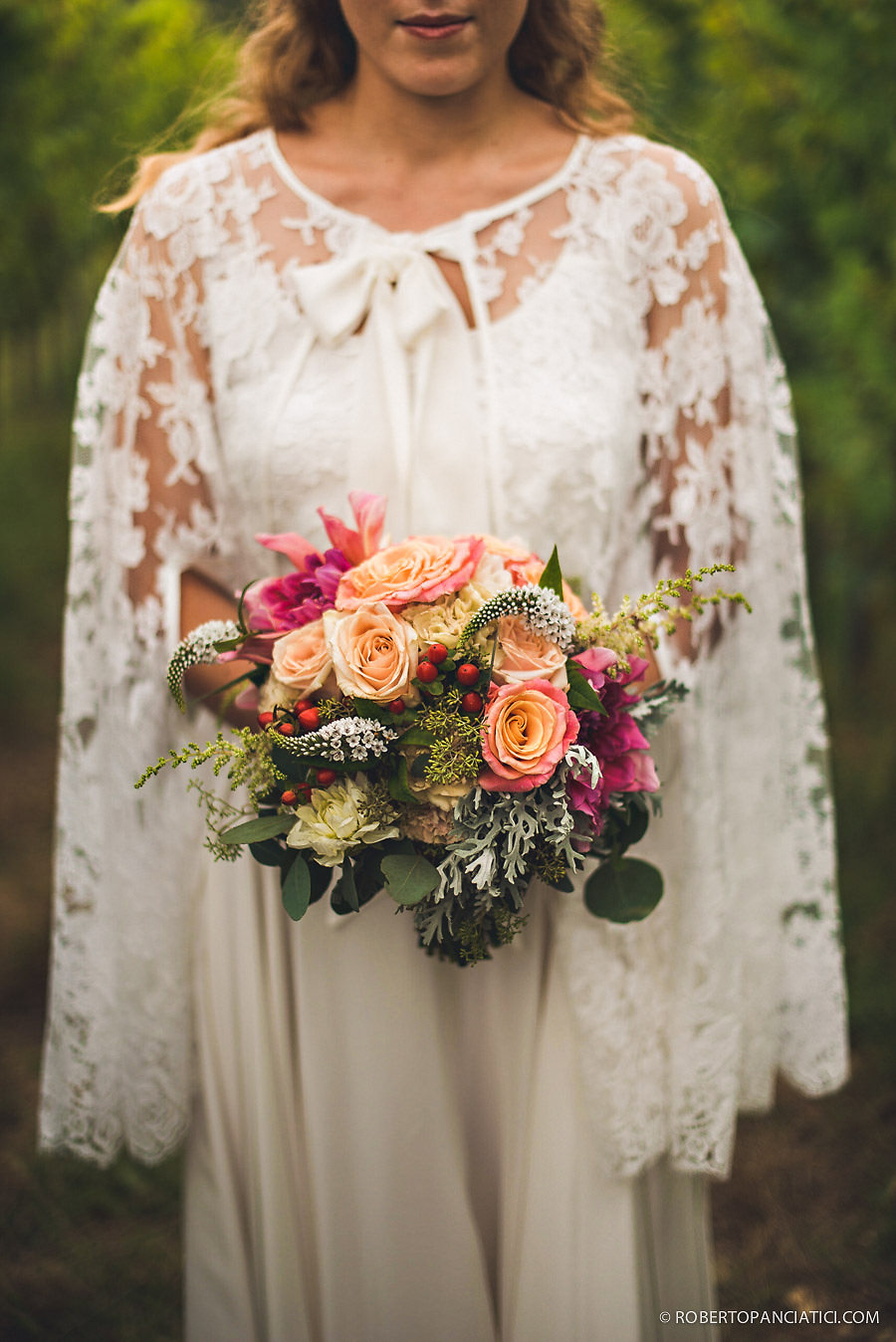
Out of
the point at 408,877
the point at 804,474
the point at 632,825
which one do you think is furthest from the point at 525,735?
the point at 804,474

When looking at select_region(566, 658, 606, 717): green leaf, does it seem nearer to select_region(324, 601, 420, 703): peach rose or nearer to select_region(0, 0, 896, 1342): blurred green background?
select_region(324, 601, 420, 703): peach rose

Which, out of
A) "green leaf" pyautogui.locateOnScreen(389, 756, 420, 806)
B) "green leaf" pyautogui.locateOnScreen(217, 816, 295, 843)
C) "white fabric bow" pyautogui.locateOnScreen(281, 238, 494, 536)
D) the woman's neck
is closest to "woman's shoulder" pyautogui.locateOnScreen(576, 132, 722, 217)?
the woman's neck

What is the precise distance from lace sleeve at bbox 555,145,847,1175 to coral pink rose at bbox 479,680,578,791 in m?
0.50

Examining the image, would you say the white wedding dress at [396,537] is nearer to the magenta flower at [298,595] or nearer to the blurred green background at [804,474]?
the magenta flower at [298,595]

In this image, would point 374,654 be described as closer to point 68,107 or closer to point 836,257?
point 836,257

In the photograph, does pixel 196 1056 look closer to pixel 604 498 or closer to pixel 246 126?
pixel 604 498

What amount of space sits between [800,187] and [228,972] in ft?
12.7

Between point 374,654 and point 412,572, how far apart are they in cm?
12

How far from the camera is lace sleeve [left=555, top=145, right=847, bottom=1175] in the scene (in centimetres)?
180

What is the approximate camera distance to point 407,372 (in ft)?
5.82

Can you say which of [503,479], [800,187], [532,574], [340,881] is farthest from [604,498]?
[800,187]

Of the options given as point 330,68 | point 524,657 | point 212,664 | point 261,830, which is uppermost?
point 330,68

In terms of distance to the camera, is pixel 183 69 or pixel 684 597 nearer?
pixel 684 597

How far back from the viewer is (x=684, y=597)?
1.86 meters
